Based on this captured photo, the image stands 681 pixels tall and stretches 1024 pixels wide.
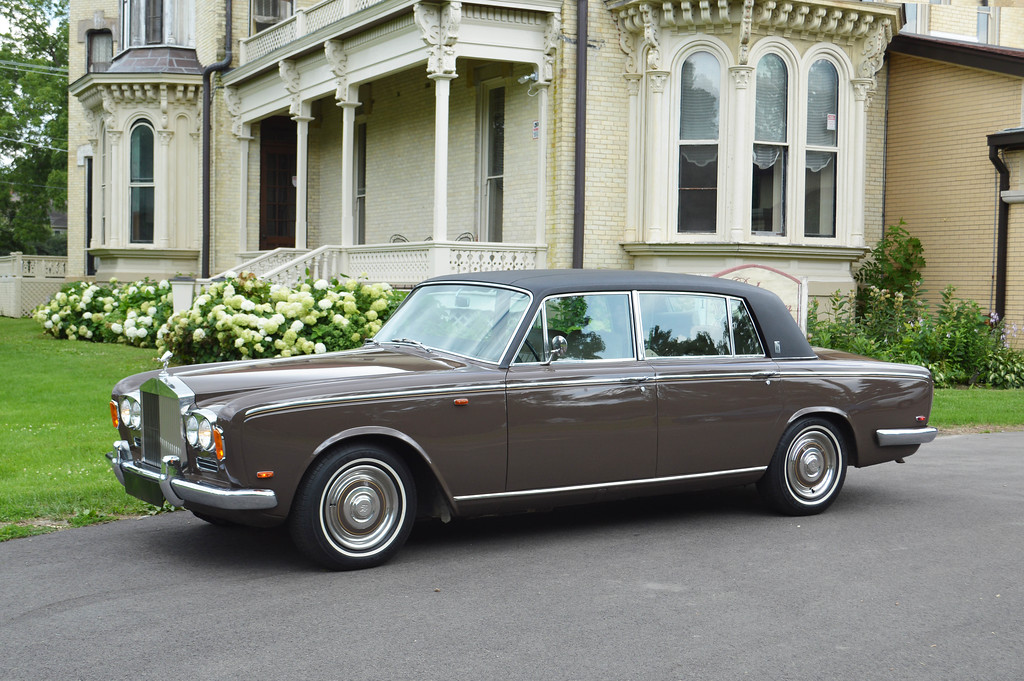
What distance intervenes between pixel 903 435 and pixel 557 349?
2.79m

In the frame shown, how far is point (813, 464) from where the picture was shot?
24.0 feet

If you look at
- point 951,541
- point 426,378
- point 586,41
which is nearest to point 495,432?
Answer: point 426,378

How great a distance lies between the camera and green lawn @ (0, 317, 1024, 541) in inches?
281

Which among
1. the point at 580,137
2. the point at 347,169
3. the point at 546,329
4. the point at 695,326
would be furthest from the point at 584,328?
the point at 347,169

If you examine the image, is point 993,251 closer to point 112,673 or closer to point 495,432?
point 495,432

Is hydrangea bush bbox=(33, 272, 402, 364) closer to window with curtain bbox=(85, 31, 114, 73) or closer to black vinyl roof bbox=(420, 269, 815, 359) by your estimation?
black vinyl roof bbox=(420, 269, 815, 359)

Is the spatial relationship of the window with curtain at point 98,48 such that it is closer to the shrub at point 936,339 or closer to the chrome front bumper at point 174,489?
the shrub at point 936,339

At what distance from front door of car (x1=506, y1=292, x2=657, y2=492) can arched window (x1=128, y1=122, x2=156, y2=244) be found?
19.1 metres

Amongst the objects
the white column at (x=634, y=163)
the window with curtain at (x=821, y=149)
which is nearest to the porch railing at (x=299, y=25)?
the white column at (x=634, y=163)

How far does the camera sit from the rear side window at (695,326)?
6.84 meters

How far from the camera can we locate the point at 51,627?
4781 millimetres

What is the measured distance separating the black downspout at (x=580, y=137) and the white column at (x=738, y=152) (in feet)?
6.40

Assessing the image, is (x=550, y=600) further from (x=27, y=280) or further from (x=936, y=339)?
(x=27, y=280)

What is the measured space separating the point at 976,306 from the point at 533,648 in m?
13.2
